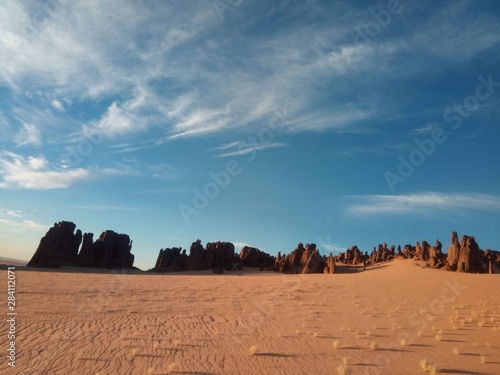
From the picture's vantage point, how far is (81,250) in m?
77.6

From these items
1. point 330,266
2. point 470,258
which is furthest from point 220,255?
point 470,258

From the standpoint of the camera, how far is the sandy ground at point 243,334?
37.6 ft

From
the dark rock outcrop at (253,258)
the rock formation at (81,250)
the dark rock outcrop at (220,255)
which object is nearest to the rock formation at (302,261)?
the dark rock outcrop at (253,258)

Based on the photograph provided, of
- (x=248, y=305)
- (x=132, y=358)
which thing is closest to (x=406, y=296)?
(x=248, y=305)

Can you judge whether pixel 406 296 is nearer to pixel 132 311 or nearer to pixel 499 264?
pixel 132 311

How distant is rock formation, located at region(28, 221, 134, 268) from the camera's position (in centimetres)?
6944

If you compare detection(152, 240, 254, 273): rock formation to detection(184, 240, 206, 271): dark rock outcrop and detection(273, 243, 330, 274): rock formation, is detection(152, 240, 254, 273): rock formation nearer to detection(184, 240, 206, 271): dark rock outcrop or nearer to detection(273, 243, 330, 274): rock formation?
detection(184, 240, 206, 271): dark rock outcrop

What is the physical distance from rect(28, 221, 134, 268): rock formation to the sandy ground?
171 ft

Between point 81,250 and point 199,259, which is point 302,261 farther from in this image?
point 81,250

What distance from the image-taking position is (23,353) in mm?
11727

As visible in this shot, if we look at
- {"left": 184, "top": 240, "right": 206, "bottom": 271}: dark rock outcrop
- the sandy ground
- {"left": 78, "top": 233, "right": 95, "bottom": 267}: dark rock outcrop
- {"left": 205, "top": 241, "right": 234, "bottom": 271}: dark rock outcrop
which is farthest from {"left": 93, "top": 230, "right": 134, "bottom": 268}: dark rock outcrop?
the sandy ground

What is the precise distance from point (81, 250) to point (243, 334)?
74.4 metres

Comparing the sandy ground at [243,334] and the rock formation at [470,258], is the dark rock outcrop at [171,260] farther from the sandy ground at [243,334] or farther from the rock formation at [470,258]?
the rock formation at [470,258]

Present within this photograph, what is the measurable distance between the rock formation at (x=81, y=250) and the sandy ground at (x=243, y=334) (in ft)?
171
